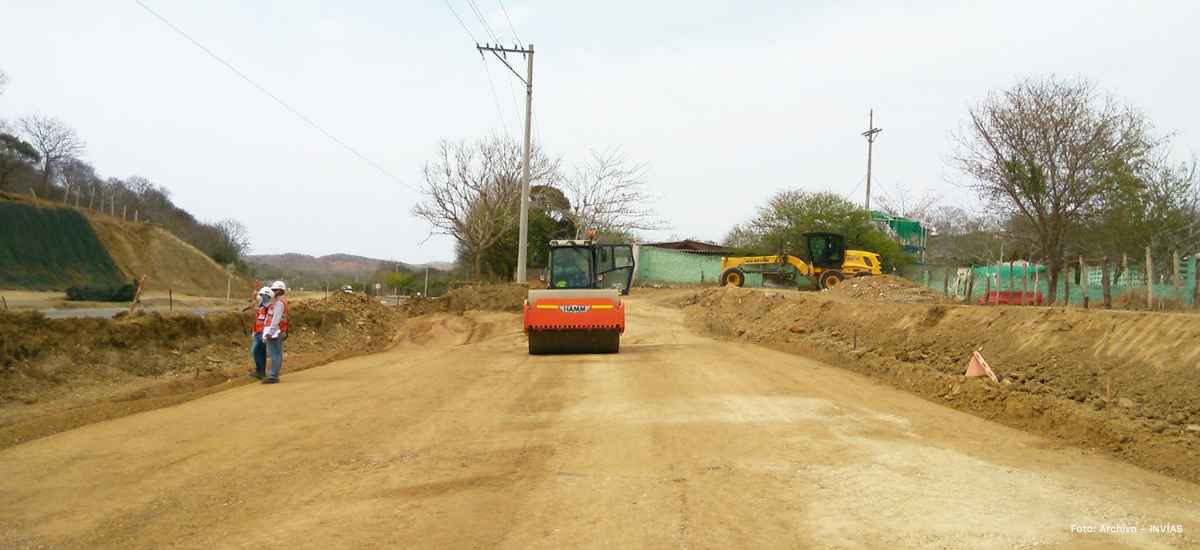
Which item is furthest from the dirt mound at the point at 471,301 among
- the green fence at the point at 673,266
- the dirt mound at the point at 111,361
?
the green fence at the point at 673,266

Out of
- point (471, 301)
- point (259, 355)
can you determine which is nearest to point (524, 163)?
point (471, 301)

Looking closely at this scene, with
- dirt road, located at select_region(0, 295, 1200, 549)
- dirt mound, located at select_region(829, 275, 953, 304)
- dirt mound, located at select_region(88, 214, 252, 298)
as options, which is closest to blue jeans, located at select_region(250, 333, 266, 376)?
dirt road, located at select_region(0, 295, 1200, 549)

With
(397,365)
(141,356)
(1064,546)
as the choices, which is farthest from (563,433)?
(141,356)

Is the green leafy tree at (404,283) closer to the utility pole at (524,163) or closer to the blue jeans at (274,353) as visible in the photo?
the utility pole at (524,163)

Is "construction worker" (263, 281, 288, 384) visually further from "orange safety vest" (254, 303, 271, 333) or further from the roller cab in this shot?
the roller cab

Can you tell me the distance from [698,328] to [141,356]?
1597 centimetres

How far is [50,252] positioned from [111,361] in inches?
1671

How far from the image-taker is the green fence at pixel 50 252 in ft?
150

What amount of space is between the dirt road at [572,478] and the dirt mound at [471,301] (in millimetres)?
16129

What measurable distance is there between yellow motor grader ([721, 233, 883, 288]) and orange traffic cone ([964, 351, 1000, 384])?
80.0ft

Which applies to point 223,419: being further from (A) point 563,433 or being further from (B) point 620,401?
(B) point 620,401

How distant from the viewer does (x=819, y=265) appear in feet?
125

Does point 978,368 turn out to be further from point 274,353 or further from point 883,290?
point 883,290

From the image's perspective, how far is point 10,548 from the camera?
5.31m
